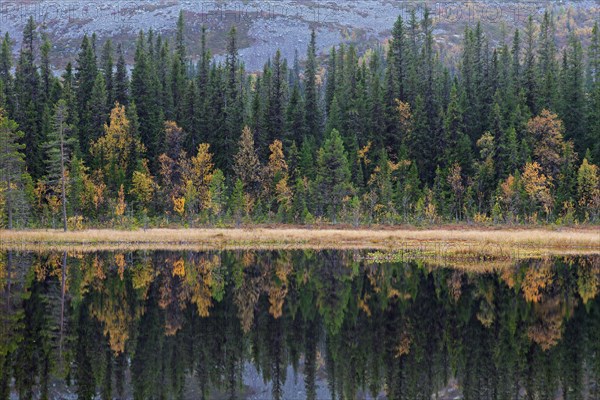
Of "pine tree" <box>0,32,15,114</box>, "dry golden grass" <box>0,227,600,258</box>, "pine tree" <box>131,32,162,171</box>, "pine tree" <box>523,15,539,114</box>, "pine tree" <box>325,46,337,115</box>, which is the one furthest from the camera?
"pine tree" <box>325,46,337,115</box>

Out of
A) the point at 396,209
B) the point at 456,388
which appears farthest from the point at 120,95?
the point at 456,388

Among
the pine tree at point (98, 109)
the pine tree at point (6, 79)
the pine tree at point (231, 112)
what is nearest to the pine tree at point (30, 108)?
the pine tree at point (6, 79)

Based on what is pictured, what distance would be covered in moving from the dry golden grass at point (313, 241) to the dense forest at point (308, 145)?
1141 centimetres

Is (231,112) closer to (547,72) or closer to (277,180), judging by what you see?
(277,180)

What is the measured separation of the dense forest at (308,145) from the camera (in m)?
84.7

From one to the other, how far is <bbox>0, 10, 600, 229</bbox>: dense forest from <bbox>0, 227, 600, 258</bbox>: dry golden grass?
37.4 feet

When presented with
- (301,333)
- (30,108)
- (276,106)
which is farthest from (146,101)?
A: (301,333)

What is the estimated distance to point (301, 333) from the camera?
27.6 meters

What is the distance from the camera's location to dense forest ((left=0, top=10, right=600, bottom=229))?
3334 inches

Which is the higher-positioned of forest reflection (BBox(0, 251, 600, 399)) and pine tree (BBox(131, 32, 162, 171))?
pine tree (BBox(131, 32, 162, 171))

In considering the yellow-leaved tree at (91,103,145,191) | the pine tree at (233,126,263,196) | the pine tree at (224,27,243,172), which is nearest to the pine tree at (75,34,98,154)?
the yellow-leaved tree at (91,103,145,191)

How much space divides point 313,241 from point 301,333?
3886 centimetres

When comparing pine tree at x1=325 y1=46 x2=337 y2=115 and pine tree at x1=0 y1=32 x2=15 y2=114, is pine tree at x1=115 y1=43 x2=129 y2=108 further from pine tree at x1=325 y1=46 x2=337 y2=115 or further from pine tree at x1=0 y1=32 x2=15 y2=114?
pine tree at x1=325 y1=46 x2=337 y2=115

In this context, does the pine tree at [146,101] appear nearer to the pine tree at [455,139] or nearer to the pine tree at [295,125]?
the pine tree at [295,125]
